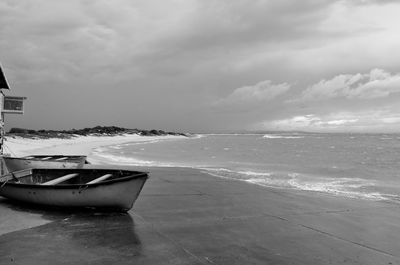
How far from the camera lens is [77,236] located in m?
7.58

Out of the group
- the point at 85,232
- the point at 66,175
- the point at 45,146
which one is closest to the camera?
the point at 85,232

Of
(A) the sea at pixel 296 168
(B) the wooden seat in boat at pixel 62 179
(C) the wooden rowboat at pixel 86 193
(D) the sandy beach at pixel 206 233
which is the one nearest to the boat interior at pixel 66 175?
(B) the wooden seat in boat at pixel 62 179

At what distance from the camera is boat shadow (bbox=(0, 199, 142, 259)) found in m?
6.92

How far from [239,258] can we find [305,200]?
7020 millimetres

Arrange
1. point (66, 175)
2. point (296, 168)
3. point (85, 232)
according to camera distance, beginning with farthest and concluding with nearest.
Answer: point (296, 168) < point (66, 175) < point (85, 232)

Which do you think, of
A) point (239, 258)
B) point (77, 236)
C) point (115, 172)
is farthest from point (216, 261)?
point (115, 172)

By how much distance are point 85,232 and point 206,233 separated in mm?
2478

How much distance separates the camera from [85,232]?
7824 millimetres

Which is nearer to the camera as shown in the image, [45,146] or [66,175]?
[66,175]

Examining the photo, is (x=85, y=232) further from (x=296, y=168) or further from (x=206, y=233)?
(x=296, y=168)

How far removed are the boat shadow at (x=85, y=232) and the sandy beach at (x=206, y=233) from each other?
2 centimetres

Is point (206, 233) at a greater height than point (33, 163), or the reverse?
point (33, 163)

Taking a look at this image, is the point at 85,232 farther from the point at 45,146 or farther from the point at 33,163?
the point at 45,146

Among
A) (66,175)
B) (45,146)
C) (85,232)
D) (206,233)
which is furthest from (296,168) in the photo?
(45,146)
